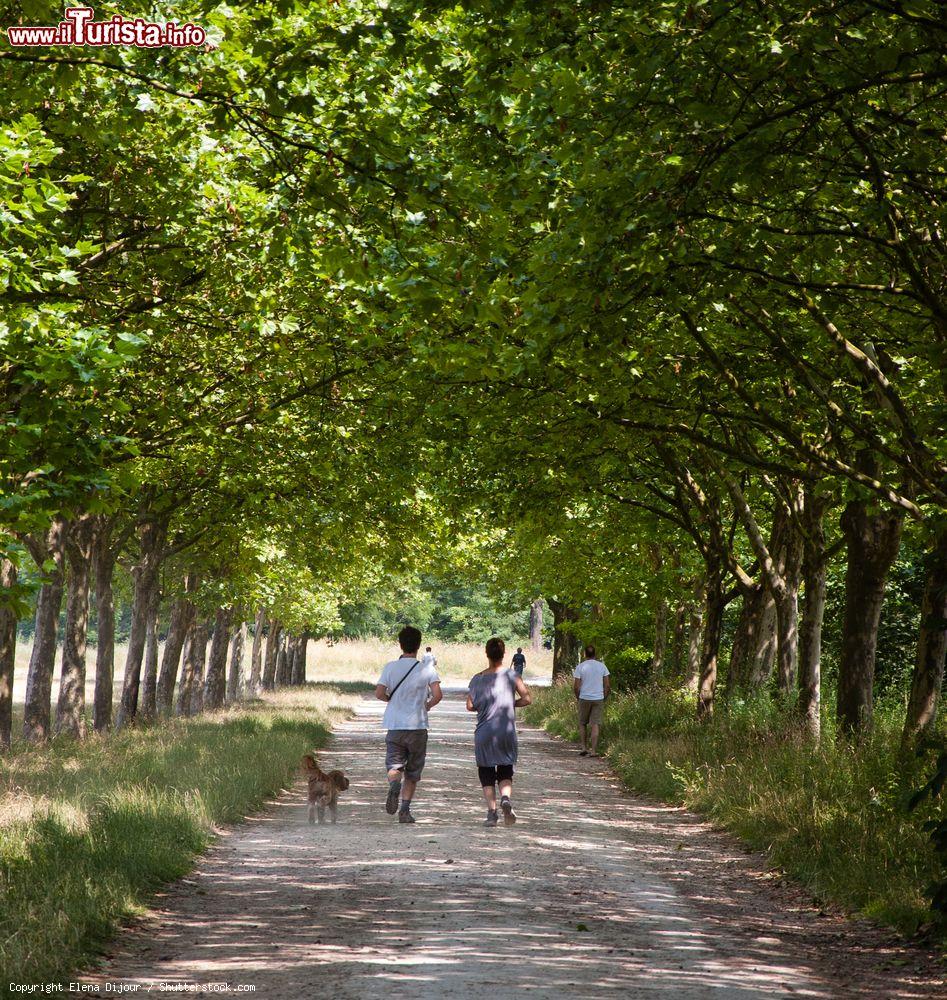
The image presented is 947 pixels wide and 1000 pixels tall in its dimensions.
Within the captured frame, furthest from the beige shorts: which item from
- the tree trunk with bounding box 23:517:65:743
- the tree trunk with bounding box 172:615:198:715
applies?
the tree trunk with bounding box 172:615:198:715

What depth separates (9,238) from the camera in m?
9.06

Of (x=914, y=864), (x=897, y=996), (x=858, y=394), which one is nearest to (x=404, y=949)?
(x=897, y=996)

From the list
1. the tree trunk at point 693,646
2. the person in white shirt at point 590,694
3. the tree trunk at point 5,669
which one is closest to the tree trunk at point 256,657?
the tree trunk at point 693,646

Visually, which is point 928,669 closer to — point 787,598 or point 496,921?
point 787,598

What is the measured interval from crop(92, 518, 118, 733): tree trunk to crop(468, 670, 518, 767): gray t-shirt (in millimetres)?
12448

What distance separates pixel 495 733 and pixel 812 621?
601 cm

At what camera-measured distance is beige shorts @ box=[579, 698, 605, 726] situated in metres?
22.2

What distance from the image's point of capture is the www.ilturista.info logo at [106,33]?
9352mm

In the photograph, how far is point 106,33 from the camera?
9883 mm

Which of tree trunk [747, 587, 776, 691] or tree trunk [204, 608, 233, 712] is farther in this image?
tree trunk [204, 608, 233, 712]

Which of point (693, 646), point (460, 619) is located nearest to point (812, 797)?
point (693, 646)

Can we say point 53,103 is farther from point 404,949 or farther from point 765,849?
point 765,849

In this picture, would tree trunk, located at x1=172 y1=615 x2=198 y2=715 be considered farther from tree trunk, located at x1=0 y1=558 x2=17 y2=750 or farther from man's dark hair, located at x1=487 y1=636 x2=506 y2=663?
man's dark hair, located at x1=487 y1=636 x2=506 y2=663

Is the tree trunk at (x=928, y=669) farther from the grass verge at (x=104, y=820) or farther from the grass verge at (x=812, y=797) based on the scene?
the grass verge at (x=104, y=820)
